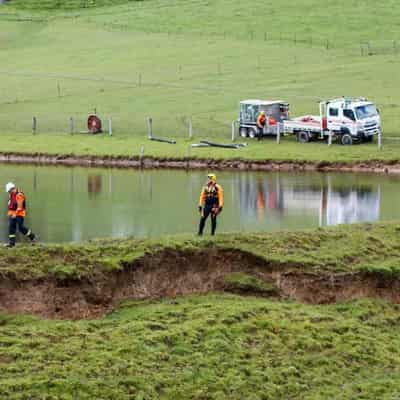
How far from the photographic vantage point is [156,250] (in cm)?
3353

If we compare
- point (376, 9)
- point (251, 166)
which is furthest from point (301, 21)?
point (251, 166)

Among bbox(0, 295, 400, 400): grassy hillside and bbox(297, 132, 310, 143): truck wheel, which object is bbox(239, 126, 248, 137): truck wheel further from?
bbox(0, 295, 400, 400): grassy hillside

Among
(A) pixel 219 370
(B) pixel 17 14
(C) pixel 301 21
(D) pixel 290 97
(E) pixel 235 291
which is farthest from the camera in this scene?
(B) pixel 17 14

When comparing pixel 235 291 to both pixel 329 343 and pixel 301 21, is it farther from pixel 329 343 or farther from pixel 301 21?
pixel 301 21

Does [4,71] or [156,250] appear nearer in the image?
[156,250]

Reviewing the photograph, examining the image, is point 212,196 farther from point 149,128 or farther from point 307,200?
point 149,128

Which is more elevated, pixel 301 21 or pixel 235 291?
pixel 301 21

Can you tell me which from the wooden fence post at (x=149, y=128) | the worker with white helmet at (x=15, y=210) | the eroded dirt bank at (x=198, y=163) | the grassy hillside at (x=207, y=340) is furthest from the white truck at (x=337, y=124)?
the worker with white helmet at (x=15, y=210)

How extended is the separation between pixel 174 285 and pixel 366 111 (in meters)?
39.9

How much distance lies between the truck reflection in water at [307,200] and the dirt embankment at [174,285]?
11833 mm

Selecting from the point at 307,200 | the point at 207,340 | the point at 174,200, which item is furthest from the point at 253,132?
the point at 207,340

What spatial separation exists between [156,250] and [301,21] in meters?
78.7

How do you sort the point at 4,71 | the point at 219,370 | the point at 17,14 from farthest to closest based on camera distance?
the point at 17,14, the point at 4,71, the point at 219,370

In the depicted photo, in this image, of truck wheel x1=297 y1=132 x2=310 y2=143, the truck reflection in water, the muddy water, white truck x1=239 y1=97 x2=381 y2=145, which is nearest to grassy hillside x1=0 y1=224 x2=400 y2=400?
the muddy water
